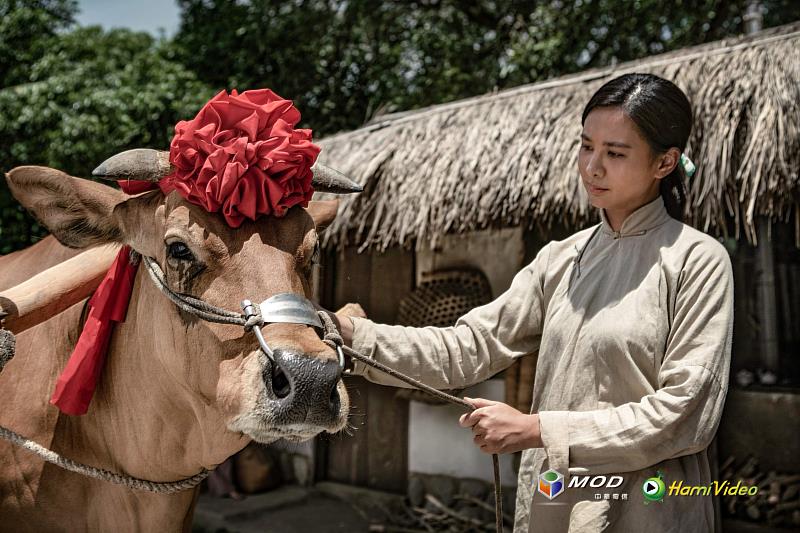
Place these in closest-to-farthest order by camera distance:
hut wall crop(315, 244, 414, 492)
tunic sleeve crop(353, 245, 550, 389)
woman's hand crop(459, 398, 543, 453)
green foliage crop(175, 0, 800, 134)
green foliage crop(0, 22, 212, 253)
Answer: woman's hand crop(459, 398, 543, 453) < tunic sleeve crop(353, 245, 550, 389) < green foliage crop(0, 22, 212, 253) < hut wall crop(315, 244, 414, 492) < green foliage crop(175, 0, 800, 134)

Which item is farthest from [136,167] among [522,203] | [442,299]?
[442,299]

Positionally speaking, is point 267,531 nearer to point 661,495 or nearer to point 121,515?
point 121,515

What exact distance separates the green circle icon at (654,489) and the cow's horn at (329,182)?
121 centimetres

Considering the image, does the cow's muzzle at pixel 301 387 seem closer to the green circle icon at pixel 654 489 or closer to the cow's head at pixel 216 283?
the cow's head at pixel 216 283

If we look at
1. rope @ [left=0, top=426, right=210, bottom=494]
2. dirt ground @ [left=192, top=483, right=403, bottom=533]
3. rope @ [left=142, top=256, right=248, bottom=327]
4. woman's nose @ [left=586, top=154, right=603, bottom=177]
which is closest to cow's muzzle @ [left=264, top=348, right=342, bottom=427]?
rope @ [left=142, top=256, right=248, bottom=327]

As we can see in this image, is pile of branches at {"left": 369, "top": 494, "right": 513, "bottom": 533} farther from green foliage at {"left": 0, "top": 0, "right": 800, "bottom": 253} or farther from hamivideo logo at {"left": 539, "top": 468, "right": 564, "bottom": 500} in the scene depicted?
green foliage at {"left": 0, "top": 0, "right": 800, "bottom": 253}

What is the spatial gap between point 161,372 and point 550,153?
344cm

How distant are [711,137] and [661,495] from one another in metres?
3.09

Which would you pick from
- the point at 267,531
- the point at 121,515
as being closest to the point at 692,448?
the point at 121,515

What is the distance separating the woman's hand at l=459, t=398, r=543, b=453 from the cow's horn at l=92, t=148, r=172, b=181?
1.12 m

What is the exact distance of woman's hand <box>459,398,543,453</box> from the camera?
5.93 ft

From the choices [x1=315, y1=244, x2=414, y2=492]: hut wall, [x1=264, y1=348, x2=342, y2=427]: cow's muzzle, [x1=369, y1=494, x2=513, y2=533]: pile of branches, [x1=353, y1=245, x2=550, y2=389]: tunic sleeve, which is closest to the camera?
[x1=264, y1=348, x2=342, y2=427]: cow's muzzle

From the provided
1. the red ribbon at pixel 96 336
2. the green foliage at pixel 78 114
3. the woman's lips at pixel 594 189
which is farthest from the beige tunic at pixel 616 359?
the green foliage at pixel 78 114

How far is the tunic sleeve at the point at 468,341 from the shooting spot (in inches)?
85.7
